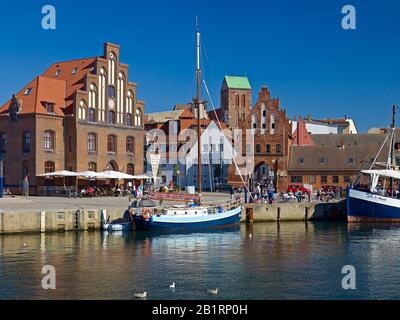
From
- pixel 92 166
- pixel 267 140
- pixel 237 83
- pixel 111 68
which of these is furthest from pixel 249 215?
pixel 237 83

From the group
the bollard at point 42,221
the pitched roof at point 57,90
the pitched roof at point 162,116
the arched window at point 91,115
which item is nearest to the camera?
the bollard at point 42,221

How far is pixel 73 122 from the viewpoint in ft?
241

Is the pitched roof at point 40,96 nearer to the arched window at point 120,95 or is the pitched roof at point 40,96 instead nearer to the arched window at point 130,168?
the arched window at point 120,95

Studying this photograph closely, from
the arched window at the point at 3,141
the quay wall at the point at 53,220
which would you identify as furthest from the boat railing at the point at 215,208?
the arched window at the point at 3,141

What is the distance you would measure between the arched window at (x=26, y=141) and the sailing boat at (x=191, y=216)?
951 inches

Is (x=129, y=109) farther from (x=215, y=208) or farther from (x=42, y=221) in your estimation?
(x=42, y=221)

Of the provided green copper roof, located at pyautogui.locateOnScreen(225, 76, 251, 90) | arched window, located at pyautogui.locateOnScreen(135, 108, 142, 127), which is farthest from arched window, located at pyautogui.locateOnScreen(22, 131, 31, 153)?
green copper roof, located at pyautogui.locateOnScreen(225, 76, 251, 90)

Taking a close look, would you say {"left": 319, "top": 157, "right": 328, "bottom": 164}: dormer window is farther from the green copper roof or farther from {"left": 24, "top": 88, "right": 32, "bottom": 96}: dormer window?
the green copper roof

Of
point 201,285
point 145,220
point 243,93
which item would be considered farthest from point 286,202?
point 243,93

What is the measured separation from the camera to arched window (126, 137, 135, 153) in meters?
81.1

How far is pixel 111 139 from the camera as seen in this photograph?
78.8 meters

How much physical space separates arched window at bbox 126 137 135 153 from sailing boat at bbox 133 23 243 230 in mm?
25503

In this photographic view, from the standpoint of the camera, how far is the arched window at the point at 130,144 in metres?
81.1

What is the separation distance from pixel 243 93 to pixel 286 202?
96231 mm
